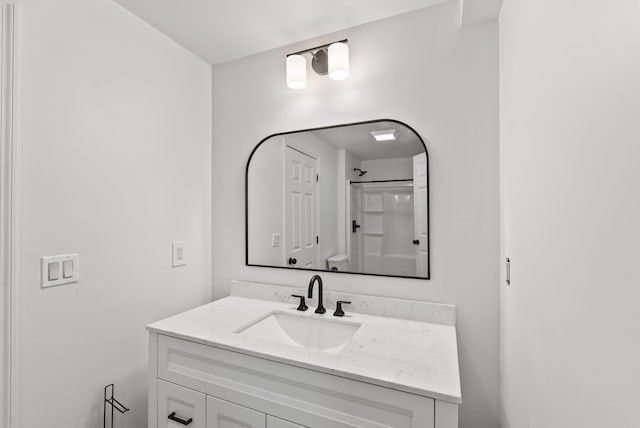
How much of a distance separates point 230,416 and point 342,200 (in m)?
1.04

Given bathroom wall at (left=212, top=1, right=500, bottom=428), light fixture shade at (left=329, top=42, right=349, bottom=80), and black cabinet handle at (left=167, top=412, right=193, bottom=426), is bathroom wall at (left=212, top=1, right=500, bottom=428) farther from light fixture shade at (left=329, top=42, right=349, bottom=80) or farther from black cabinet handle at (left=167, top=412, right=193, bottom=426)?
black cabinet handle at (left=167, top=412, right=193, bottom=426)

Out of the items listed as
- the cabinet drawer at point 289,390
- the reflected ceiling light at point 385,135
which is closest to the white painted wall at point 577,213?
the cabinet drawer at point 289,390

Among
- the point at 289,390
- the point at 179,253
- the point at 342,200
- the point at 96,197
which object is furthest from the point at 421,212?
the point at 96,197

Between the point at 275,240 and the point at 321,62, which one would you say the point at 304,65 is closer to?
the point at 321,62

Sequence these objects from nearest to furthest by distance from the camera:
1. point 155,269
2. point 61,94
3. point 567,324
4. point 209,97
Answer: point 567,324 < point 61,94 < point 155,269 < point 209,97

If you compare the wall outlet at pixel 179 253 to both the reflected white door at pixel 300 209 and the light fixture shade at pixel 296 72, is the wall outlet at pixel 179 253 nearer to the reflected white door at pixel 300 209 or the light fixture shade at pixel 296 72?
the reflected white door at pixel 300 209

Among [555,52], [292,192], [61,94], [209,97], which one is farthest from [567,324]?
[209,97]

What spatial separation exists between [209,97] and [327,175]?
982 millimetres

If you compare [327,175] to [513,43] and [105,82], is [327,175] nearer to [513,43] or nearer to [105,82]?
[513,43]

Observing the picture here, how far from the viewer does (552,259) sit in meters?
0.69

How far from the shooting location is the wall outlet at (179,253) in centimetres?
172

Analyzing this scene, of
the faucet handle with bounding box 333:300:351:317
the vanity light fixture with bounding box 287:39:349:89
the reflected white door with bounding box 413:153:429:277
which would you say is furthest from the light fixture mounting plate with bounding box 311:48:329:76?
the faucet handle with bounding box 333:300:351:317

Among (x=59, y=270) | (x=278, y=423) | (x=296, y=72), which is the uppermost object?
(x=296, y=72)

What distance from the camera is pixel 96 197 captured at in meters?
1.33
